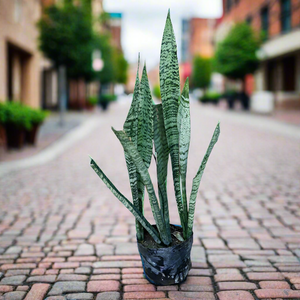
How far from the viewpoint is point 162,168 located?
2.29 metres

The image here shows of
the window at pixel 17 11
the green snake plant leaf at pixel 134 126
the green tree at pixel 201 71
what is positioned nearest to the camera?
the green snake plant leaf at pixel 134 126

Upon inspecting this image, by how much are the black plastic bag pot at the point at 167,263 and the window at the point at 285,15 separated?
2236 cm

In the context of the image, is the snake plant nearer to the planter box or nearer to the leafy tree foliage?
the planter box

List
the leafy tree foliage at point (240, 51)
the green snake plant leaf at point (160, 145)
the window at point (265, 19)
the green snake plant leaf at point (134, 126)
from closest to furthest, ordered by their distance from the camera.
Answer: the green snake plant leaf at point (134, 126) < the green snake plant leaf at point (160, 145) < the leafy tree foliage at point (240, 51) < the window at point (265, 19)

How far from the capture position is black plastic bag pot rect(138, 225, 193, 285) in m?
2.27

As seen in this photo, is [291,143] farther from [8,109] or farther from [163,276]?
[163,276]

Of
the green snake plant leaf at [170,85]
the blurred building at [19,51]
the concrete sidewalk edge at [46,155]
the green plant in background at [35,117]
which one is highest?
the blurred building at [19,51]

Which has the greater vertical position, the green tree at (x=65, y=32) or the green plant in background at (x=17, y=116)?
the green tree at (x=65, y=32)

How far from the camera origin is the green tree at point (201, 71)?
45125 millimetres

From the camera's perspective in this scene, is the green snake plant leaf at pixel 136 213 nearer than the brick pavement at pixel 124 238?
Yes

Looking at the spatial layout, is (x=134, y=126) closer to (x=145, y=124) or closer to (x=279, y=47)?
(x=145, y=124)

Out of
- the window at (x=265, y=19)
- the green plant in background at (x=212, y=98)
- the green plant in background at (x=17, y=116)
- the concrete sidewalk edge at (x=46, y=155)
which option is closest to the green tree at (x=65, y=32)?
the concrete sidewalk edge at (x=46, y=155)

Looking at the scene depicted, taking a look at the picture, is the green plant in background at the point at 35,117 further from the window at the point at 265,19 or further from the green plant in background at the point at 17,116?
the window at the point at 265,19

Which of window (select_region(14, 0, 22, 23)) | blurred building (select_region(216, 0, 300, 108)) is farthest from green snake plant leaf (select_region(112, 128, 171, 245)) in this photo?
blurred building (select_region(216, 0, 300, 108))
